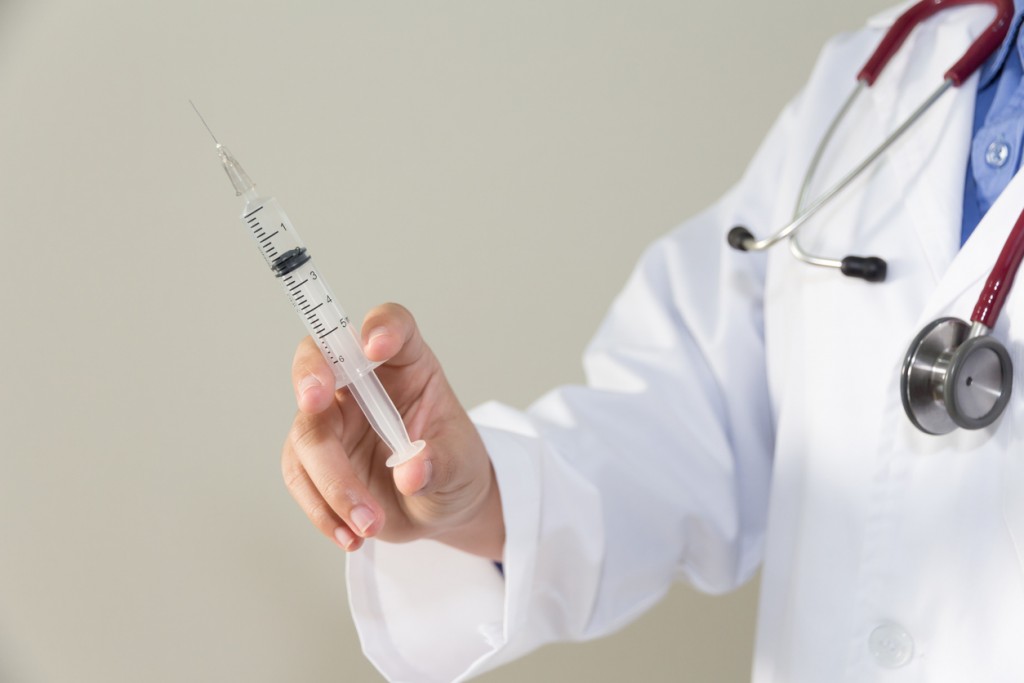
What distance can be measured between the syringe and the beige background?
1.62 ft

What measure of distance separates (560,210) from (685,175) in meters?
0.21

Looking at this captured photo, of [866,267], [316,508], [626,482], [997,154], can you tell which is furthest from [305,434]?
[997,154]

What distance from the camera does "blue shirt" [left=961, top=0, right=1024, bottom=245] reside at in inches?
30.2

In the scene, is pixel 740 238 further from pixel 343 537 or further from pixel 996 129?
pixel 343 537

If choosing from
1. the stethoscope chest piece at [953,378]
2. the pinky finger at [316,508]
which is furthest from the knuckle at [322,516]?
the stethoscope chest piece at [953,378]

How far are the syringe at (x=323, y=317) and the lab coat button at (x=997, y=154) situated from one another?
1.72 feet

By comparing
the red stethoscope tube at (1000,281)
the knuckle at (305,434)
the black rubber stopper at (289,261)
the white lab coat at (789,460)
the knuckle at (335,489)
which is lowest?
the white lab coat at (789,460)

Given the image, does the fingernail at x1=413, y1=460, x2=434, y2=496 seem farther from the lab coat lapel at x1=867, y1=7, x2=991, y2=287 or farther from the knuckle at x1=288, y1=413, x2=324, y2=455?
the lab coat lapel at x1=867, y1=7, x2=991, y2=287

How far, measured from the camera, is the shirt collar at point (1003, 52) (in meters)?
0.80

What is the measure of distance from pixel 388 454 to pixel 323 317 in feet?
0.47

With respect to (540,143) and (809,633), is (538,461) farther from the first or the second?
(540,143)

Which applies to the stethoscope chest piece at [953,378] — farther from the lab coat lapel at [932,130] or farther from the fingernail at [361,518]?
the fingernail at [361,518]

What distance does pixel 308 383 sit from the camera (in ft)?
2.06

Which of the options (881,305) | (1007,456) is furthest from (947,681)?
(881,305)
